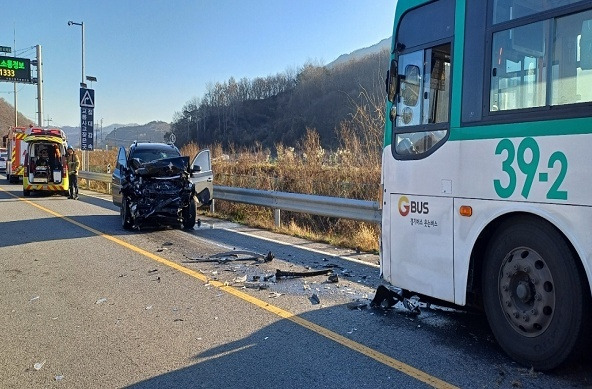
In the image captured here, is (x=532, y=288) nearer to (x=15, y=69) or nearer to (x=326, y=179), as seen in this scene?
(x=326, y=179)

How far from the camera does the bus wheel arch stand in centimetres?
355

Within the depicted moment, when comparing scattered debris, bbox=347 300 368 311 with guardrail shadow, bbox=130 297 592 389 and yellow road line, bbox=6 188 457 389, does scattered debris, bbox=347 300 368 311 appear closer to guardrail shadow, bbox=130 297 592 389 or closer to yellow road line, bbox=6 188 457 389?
guardrail shadow, bbox=130 297 592 389

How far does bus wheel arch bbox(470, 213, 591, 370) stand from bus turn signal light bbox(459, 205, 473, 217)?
19 cm

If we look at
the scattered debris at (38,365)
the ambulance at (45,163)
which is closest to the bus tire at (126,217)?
the scattered debris at (38,365)

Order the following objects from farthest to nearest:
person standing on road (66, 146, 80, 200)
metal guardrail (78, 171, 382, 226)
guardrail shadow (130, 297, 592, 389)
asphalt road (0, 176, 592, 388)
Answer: person standing on road (66, 146, 80, 200) < metal guardrail (78, 171, 382, 226) < asphalt road (0, 176, 592, 388) < guardrail shadow (130, 297, 592, 389)

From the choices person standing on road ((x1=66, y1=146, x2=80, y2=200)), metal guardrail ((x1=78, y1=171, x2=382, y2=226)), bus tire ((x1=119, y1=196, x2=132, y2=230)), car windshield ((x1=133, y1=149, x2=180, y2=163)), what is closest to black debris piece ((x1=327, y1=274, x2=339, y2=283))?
metal guardrail ((x1=78, y1=171, x2=382, y2=226))

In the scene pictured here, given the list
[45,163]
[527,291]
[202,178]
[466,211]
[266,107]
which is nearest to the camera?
[527,291]

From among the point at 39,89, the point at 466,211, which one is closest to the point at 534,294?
the point at 466,211

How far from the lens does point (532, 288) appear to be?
3.87 meters

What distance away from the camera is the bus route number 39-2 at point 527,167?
357 centimetres

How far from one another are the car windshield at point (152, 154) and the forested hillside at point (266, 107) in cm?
5962

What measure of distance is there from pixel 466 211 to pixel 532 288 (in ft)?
2.71

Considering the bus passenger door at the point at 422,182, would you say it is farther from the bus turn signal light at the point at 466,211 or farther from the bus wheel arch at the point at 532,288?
the bus wheel arch at the point at 532,288

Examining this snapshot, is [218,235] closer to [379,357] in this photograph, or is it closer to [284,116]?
[379,357]
